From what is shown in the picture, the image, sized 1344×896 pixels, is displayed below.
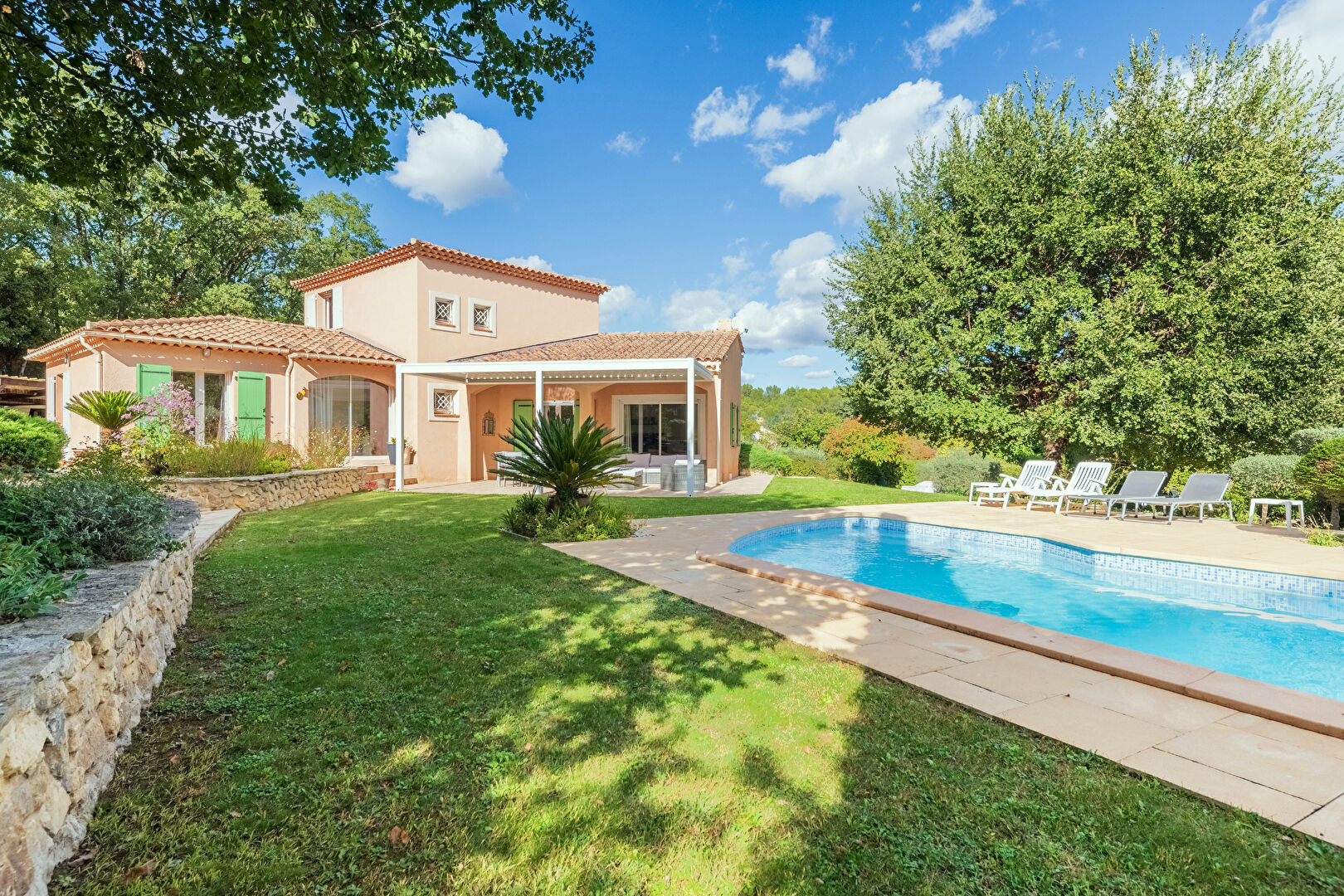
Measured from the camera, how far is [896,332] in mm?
16844

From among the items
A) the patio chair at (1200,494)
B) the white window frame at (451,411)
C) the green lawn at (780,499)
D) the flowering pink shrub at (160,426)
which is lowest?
the green lawn at (780,499)

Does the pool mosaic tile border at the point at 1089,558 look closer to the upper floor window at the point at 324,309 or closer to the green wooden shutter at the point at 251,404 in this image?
the green wooden shutter at the point at 251,404

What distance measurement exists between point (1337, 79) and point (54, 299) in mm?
35966

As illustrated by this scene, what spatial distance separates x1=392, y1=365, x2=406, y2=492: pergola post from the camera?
15.7 metres

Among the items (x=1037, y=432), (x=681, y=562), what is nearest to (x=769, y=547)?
(x=681, y=562)

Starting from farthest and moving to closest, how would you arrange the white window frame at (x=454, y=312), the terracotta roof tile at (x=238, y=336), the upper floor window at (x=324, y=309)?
the upper floor window at (x=324, y=309)
the white window frame at (x=454, y=312)
the terracotta roof tile at (x=238, y=336)

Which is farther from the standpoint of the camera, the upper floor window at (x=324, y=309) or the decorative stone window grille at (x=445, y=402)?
the upper floor window at (x=324, y=309)

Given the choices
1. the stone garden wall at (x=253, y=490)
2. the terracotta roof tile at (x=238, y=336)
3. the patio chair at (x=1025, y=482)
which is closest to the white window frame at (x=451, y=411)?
the terracotta roof tile at (x=238, y=336)

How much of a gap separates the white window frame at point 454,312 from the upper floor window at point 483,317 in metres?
0.46

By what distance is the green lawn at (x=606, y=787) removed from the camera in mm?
2135

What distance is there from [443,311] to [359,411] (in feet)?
17.6

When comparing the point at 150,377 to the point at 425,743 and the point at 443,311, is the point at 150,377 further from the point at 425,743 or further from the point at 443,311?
the point at 425,743

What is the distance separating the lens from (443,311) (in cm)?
1803

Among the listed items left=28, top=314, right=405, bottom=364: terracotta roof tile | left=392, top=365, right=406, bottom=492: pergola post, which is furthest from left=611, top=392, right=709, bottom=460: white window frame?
left=28, top=314, right=405, bottom=364: terracotta roof tile
